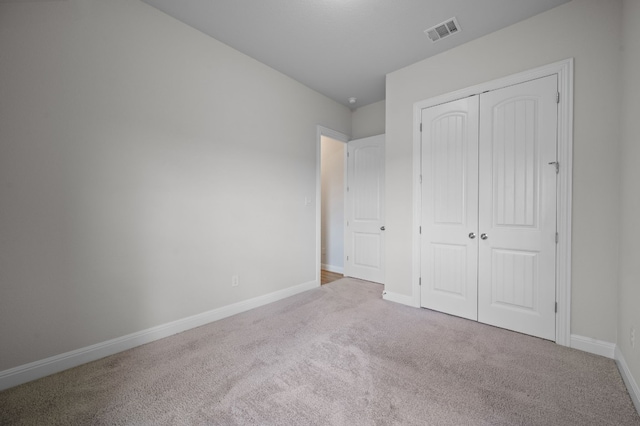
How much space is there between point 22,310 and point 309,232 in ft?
8.98

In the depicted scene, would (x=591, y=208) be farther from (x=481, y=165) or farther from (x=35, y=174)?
(x=35, y=174)

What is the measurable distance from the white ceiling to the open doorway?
66.8 inches

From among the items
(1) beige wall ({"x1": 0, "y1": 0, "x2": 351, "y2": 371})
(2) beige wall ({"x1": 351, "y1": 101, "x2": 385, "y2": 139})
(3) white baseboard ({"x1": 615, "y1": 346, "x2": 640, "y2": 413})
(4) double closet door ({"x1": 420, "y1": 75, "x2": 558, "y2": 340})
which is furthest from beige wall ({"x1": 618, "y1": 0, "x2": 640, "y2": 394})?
(1) beige wall ({"x1": 0, "y1": 0, "x2": 351, "y2": 371})

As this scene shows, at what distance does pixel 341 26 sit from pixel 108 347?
3396mm

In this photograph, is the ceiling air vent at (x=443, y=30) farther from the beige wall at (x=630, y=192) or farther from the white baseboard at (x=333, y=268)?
the white baseboard at (x=333, y=268)

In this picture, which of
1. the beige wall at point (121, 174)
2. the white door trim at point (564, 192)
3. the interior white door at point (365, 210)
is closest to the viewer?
the beige wall at point (121, 174)

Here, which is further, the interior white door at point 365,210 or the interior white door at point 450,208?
the interior white door at point 365,210

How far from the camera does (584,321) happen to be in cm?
204

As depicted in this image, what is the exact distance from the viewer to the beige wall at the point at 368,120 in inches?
162

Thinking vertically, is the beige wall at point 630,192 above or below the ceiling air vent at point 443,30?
below

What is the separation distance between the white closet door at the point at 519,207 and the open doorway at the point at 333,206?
239 centimetres

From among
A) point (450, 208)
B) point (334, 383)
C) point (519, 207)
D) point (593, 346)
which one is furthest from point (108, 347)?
point (593, 346)

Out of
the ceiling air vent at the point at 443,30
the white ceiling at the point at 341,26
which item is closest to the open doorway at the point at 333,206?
the white ceiling at the point at 341,26

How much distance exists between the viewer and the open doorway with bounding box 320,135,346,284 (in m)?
4.64
